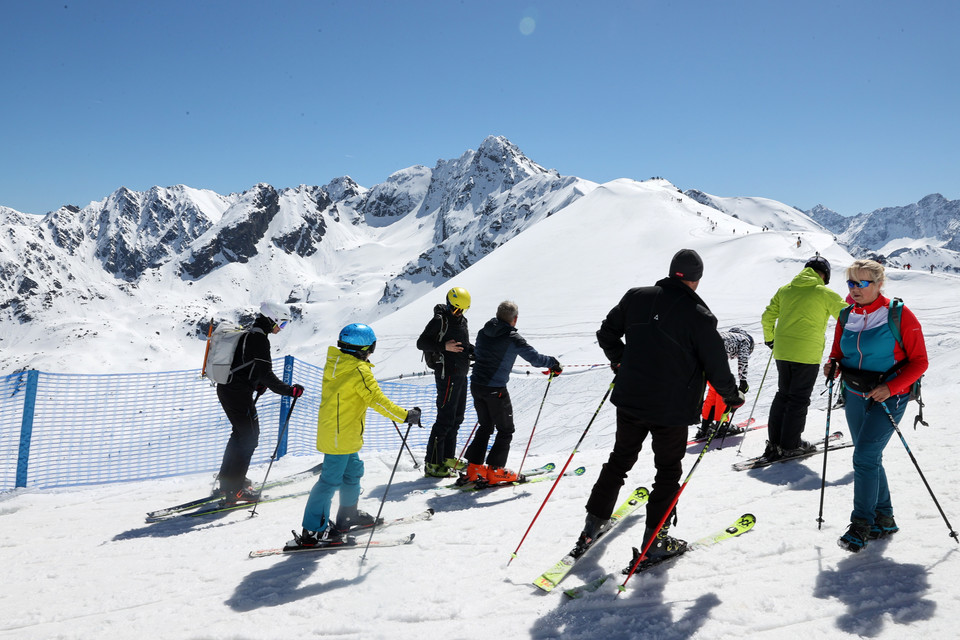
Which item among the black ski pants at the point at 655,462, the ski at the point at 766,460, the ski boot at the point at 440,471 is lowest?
the ski boot at the point at 440,471

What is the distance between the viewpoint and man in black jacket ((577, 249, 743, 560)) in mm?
3490

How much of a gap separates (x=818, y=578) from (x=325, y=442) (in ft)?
11.8

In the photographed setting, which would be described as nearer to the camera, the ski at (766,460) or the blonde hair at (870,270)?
the blonde hair at (870,270)

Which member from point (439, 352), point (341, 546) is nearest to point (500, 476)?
point (439, 352)

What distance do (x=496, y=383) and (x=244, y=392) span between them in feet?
9.28

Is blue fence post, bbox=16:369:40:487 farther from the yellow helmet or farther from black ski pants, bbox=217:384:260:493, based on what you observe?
the yellow helmet

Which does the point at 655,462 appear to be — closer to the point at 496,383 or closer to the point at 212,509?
the point at 496,383

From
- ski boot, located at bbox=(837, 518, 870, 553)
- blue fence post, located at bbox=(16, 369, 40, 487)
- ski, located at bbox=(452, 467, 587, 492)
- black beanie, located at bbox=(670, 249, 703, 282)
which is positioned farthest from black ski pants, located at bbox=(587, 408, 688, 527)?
blue fence post, located at bbox=(16, 369, 40, 487)

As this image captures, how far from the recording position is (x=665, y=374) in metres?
3.51

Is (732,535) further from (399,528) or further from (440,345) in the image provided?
(440,345)

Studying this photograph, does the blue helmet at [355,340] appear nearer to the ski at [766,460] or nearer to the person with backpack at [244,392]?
the person with backpack at [244,392]

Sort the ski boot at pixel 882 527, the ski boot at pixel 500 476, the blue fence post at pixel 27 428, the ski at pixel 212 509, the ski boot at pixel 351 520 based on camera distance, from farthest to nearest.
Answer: the blue fence post at pixel 27 428
the ski boot at pixel 500 476
the ski at pixel 212 509
the ski boot at pixel 351 520
the ski boot at pixel 882 527

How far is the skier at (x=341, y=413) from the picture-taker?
4523 mm

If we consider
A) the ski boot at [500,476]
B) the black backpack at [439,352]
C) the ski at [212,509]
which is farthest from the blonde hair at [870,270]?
the ski at [212,509]
